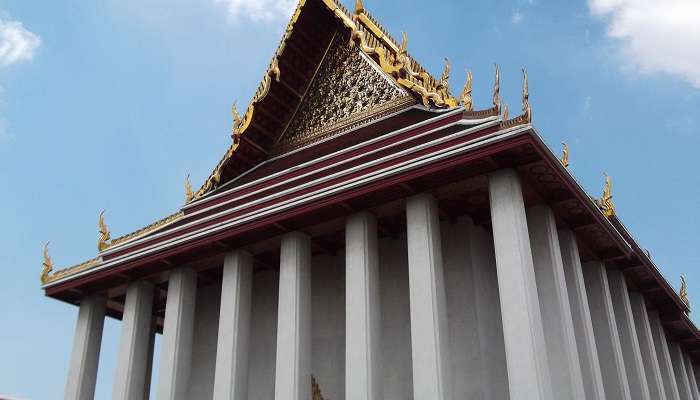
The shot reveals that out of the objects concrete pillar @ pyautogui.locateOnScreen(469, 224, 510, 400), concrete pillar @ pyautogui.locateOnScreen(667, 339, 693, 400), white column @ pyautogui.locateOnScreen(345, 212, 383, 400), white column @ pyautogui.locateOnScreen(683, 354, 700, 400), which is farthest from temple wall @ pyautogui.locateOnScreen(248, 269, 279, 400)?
white column @ pyautogui.locateOnScreen(683, 354, 700, 400)

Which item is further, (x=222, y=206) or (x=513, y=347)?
(x=222, y=206)

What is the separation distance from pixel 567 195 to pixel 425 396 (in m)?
3.28

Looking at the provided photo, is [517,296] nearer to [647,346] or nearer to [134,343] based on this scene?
[647,346]

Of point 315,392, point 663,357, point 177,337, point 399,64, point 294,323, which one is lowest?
point 315,392

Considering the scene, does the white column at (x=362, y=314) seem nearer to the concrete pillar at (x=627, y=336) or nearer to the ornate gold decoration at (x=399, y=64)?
the ornate gold decoration at (x=399, y=64)

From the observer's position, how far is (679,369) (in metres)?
16.1

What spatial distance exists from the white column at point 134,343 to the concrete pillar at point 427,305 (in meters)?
4.81

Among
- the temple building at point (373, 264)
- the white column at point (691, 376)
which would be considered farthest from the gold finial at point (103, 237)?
the white column at point (691, 376)

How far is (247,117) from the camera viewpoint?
1388cm

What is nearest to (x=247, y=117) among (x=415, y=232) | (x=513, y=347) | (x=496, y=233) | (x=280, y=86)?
(x=280, y=86)

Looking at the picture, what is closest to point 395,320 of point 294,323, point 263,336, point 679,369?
point 294,323

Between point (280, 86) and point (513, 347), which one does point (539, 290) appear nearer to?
point (513, 347)

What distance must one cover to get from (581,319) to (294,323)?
12.4ft

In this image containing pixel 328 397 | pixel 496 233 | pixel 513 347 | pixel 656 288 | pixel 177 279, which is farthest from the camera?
pixel 656 288
